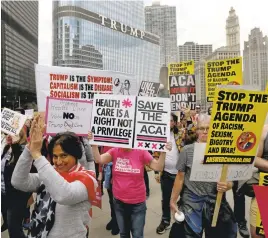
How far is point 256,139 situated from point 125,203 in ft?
4.91

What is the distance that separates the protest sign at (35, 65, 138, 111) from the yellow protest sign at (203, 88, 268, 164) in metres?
2.15

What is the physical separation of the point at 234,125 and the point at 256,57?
125 m

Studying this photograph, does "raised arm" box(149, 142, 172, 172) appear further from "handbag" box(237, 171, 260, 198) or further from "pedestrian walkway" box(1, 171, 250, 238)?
"pedestrian walkway" box(1, 171, 250, 238)

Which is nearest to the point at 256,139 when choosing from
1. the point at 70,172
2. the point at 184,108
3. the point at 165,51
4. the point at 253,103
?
the point at 253,103

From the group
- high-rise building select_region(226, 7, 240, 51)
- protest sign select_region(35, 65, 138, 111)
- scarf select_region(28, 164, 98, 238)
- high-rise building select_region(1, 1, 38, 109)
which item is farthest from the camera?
high-rise building select_region(226, 7, 240, 51)

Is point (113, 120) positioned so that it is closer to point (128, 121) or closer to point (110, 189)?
point (128, 121)

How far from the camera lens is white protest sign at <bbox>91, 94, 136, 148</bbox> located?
11.0 feet

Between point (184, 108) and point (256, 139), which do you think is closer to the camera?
point (256, 139)

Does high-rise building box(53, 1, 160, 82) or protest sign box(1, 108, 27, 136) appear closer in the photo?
protest sign box(1, 108, 27, 136)

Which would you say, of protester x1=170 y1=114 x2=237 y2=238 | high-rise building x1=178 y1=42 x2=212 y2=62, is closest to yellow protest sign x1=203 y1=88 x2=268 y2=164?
protester x1=170 y1=114 x2=237 y2=238

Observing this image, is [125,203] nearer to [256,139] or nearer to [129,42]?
[256,139]

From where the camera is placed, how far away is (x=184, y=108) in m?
6.84

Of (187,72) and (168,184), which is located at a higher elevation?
(187,72)

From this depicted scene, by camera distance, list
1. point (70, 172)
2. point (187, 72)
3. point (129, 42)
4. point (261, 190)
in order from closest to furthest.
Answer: point (261, 190), point (70, 172), point (187, 72), point (129, 42)
